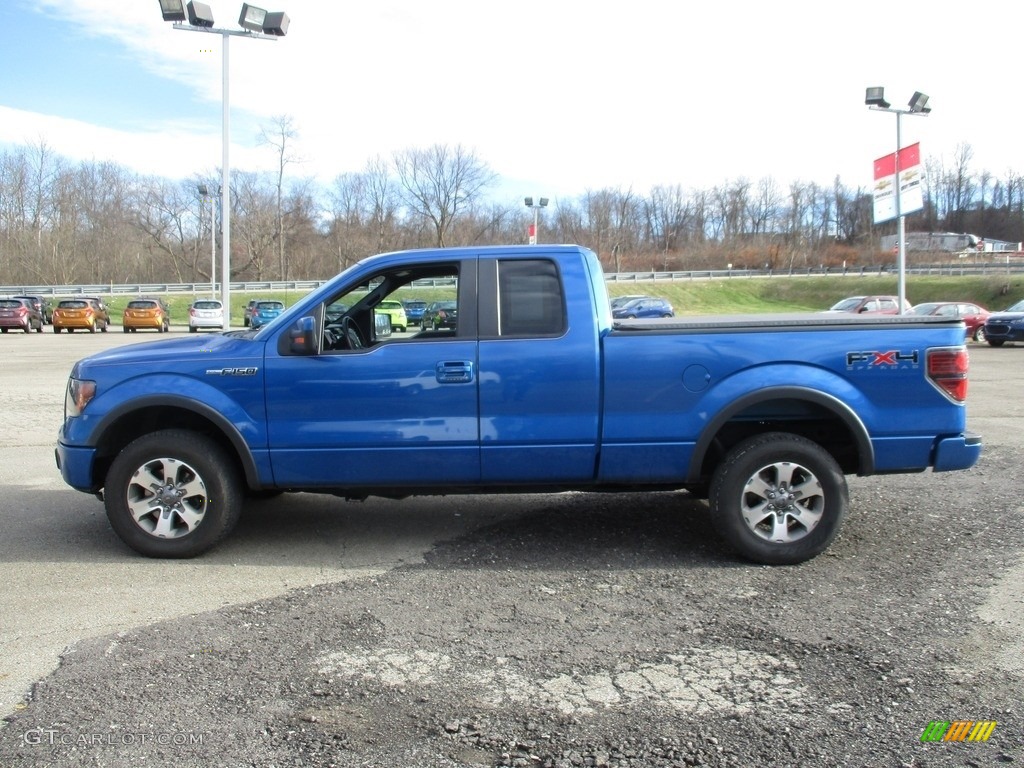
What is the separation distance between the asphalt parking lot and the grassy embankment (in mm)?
48072

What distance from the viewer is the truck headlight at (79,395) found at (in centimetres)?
541

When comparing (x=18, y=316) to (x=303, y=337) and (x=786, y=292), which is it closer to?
(x=303, y=337)

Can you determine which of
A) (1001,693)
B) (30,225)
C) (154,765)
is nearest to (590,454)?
(1001,693)

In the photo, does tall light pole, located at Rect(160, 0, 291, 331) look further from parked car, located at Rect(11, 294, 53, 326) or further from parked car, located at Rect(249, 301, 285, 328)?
parked car, located at Rect(11, 294, 53, 326)

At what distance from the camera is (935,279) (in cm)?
6078

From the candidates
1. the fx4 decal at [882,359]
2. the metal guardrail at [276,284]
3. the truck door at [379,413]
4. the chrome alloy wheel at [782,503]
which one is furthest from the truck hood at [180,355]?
the metal guardrail at [276,284]

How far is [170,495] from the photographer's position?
17.6ft

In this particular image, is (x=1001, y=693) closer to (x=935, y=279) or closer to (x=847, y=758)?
(x=847, y=758)

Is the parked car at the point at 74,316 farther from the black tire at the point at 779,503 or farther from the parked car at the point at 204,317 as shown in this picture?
the black tire at the point at 779,503

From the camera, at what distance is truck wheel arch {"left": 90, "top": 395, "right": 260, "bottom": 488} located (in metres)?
5.29

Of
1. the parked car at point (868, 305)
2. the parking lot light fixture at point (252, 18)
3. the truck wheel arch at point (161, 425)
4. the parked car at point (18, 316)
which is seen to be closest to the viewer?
the truck wheel arch at point (161, 425)

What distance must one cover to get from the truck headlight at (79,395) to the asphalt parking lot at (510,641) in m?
0.97

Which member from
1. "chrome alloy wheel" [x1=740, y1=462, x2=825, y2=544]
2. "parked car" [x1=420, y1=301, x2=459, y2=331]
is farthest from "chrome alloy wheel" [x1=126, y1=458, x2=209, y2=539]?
"chrome alloy wheel" [x1=740, y1=462, x2=825, y2=544]

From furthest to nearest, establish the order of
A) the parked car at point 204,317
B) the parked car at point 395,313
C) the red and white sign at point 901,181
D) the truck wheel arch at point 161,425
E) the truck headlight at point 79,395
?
the parked car at point 204,317 < the red and white sign at point 901,181 < the parked car at point 395,313 < the truck headlight at point 79,395 < the truck wheel arch at point 161,425
